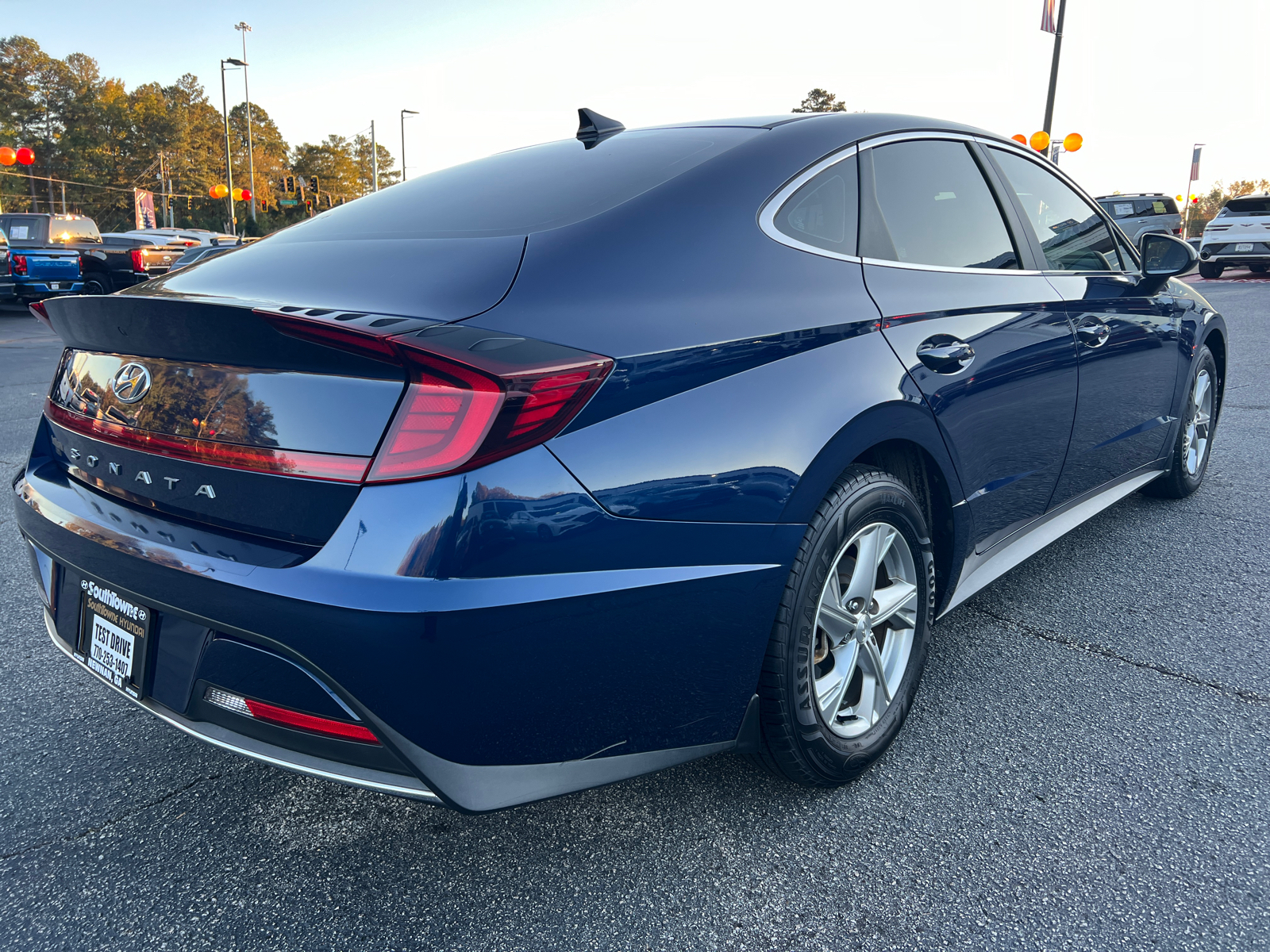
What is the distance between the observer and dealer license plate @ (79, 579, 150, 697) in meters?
1.66

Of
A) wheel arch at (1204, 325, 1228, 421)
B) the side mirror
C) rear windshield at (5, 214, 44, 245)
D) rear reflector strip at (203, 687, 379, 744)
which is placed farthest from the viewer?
rear windshield at (5, 214, 44, 245)

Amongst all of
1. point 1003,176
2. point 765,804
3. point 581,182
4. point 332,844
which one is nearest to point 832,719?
point 765,804

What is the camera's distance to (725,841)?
6.27 ft

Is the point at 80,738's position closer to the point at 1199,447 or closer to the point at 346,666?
the point at 346,666

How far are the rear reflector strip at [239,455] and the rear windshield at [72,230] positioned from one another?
62.8 feet

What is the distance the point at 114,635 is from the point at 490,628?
88 centimetres

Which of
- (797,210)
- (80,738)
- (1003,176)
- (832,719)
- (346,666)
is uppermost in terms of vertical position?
(1003,176)

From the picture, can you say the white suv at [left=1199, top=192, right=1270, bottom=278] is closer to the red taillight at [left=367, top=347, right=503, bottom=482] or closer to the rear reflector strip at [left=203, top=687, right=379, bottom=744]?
the red taillight at [left=367, top=347, right=503, bottom=482]

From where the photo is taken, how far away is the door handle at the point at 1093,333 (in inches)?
113

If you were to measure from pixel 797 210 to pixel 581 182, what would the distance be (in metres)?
0.50

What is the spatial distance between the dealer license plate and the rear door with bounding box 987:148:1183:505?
2.69 m

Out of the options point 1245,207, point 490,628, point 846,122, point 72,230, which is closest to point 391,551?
point 490,628

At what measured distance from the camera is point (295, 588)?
1413 millimetres

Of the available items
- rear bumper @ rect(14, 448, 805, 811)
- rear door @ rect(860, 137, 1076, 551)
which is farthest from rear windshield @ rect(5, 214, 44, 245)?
rear door @ rect(860, 137, 1076, 551)
